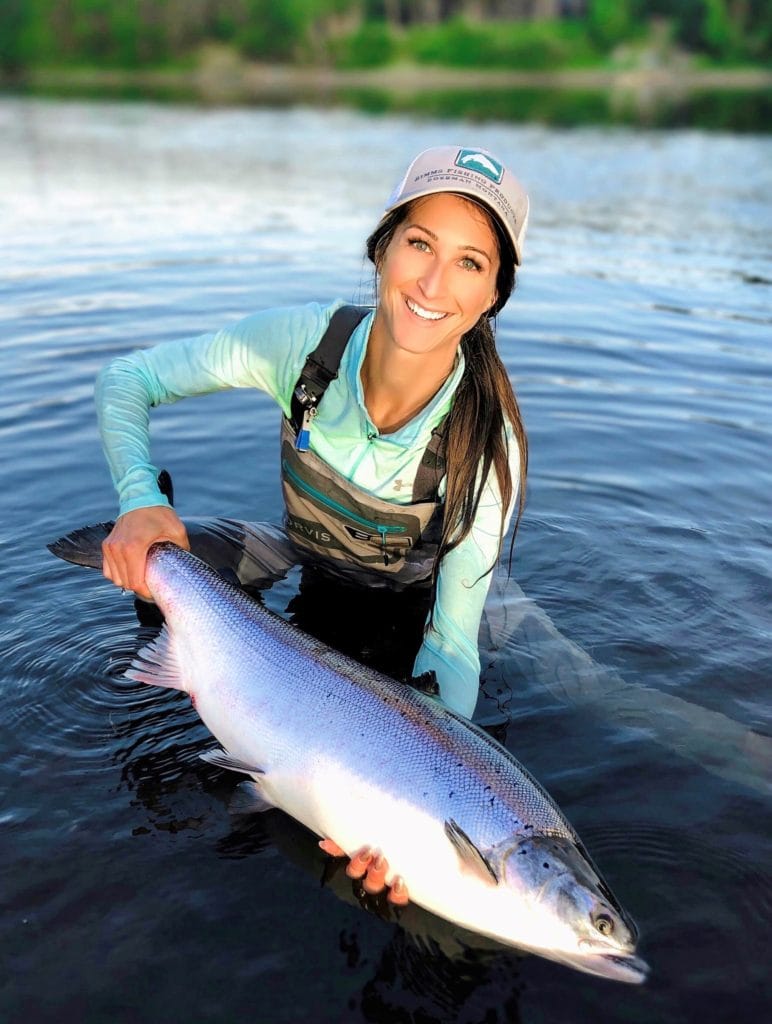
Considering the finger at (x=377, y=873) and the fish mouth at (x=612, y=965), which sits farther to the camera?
Result: the finger at (x=377, y=873)

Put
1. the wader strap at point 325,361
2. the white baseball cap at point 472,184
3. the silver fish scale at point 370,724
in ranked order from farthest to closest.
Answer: the wader strap at point 325,361 < the white baseball cap at point 472,184 < the silver fish scale at point 370,724

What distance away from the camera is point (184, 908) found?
10.5ft

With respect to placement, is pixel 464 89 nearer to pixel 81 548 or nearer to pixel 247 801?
pixel 81 548

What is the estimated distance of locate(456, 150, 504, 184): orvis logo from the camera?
3508 mm

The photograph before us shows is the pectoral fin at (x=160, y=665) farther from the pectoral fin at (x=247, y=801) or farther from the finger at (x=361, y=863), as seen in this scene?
the finger at (x=361, y=863)

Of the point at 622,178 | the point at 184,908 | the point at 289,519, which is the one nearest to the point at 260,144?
the point at 622,178

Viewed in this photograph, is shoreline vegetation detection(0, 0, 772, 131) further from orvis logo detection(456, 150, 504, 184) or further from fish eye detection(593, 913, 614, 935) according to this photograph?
fish eye detection(593, 913, 614, 935)

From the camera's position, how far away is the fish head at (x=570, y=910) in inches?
103

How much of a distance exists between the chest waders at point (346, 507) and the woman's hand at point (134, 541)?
0.88 meters

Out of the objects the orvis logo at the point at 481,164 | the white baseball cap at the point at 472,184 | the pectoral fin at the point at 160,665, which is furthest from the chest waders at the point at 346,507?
the pectoral fin at the point at 160,665

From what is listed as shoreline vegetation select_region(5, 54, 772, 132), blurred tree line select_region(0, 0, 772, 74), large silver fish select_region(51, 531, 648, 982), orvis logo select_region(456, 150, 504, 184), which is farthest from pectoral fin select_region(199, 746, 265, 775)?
blurred tree line select_region(0, 0, 772, 74)

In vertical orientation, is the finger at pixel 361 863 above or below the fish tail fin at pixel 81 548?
below

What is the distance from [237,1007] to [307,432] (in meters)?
2.36

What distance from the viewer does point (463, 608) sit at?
375 cm
